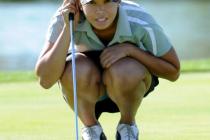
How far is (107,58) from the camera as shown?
137 inches

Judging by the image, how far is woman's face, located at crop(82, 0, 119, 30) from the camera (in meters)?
3.41

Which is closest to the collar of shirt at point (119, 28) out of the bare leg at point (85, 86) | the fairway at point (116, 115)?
the bare leg at point (85, 86)

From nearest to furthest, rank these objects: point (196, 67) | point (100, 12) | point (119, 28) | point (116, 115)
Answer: point (100, 12)
point (119, 28)
point (116, 115)
point (196, 67)

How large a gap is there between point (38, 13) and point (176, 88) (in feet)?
56.4

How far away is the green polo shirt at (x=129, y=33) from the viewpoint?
353cm

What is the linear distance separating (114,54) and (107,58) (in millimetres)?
37

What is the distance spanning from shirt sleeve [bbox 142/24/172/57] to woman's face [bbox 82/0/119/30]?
0.20m

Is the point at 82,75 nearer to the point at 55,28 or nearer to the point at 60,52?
the point at 60,52

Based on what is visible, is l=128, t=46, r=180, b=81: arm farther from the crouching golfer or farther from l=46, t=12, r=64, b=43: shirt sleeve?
l=46, t=12, r=64, b=43: shirt sleeve

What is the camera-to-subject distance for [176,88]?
19.2 ft

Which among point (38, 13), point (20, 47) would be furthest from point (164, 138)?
point (38, 13)

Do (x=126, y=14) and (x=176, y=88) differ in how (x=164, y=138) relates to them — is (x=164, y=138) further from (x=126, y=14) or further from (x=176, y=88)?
(x=176, y=88)

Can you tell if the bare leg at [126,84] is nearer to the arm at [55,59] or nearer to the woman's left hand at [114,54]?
the woman's left hand at [114,54]

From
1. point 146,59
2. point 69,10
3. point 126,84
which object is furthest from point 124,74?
point 69,10
